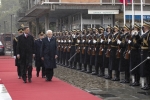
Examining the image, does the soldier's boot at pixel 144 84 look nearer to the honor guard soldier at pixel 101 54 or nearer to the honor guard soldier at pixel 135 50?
the honor guard soldier at pixel 135 50

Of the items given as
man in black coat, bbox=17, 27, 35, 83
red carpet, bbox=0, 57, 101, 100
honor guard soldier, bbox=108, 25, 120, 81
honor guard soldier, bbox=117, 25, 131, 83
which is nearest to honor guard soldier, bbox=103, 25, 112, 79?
honor guard soldier, bbox=108, 25, 120, 81

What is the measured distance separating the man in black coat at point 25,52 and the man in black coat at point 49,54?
0.63 meters

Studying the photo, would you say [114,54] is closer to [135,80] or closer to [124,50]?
[124,50]

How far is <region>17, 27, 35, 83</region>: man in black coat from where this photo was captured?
14.7 m

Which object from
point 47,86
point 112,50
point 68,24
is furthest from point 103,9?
point 47,86

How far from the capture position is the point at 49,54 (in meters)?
15.4

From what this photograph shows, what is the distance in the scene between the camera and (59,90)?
12.3m

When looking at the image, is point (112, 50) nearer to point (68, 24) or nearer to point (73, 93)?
point (73, 93)

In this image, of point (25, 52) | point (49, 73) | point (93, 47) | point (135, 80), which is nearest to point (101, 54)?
point (93, 47)

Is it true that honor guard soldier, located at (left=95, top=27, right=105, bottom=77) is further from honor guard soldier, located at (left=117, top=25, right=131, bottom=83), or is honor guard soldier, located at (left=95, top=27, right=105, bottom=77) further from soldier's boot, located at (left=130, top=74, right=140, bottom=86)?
soldier's boot, located at (left=130, top=74, right=140, bottom=86)

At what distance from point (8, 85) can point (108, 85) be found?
3300 mm

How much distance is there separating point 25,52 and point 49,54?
0.98 m

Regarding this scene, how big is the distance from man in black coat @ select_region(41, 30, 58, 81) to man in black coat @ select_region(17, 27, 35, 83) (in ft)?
2.06

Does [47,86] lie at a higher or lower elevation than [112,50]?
lower
